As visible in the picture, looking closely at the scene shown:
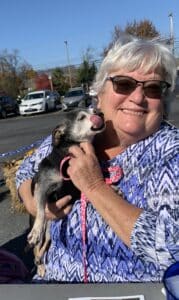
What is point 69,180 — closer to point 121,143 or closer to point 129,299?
point 121,143

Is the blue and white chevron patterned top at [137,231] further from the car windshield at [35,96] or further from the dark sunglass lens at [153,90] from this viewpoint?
the car windshield at [35,96]

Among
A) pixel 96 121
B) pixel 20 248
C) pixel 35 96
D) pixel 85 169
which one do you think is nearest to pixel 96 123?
pixel 96 121

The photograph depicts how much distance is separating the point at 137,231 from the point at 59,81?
72.0 metres

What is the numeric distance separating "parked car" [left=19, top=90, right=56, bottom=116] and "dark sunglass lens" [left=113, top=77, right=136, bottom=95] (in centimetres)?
3595

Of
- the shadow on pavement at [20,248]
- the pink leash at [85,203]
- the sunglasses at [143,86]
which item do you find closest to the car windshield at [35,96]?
the shadow on pavement at [20,248]

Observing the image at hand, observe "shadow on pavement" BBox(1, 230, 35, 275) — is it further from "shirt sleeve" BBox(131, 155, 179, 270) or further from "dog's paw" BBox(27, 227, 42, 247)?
"shirt sleeve" BBox(131, 155, 179, 270)

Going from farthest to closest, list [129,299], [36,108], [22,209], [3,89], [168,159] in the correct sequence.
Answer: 1. [3,89]
2. [36,108]
3. [22,209]
4. [168,159]
5. [129,299]

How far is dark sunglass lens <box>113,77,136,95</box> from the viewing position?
2.53 m

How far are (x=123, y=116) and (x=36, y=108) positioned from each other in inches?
1424

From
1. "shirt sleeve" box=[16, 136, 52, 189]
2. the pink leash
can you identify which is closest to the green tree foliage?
"shirt sleeve" box=[16, 136, 52, 189]

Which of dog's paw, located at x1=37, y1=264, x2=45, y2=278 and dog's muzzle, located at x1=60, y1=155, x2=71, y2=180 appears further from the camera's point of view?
dog's paw, located at x1=37, y1=264, x2=45, y2=278

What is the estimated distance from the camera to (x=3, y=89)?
224ft

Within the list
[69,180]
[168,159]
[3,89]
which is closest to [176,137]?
[168,159]

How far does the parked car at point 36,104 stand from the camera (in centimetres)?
3831
